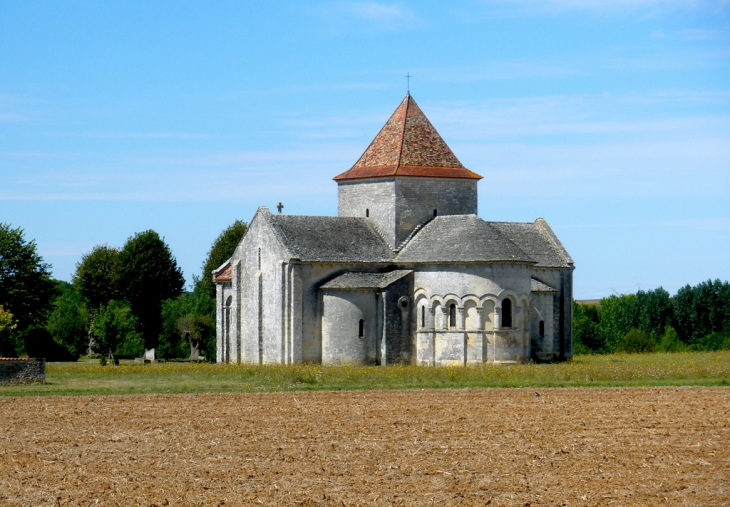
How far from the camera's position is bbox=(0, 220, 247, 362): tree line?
65062mm

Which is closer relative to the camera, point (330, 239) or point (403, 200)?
point (330, 239)

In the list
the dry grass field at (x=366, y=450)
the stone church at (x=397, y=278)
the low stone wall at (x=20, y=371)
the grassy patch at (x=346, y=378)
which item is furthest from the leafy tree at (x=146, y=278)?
the dry grass field at (x=366, y=450)

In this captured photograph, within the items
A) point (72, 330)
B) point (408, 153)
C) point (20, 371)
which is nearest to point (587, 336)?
point (408, 153)

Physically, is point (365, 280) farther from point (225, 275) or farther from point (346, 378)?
point (346, 378)

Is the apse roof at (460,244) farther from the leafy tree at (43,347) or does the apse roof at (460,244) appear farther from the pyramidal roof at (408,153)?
the leafy tree at (43,347)

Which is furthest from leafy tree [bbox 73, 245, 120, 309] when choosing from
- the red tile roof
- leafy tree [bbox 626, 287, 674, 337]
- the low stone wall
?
the low stone wall

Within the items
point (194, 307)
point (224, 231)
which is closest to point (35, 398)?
point (194, 307)

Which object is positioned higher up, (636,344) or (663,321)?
(663,321)

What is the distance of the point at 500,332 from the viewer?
167 ft

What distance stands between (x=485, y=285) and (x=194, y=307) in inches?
1442

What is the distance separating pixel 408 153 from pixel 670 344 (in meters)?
22.3

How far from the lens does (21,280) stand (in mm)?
65625

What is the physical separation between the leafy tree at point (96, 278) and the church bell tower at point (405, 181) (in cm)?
3731

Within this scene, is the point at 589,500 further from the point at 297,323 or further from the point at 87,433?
the point at 297,323
